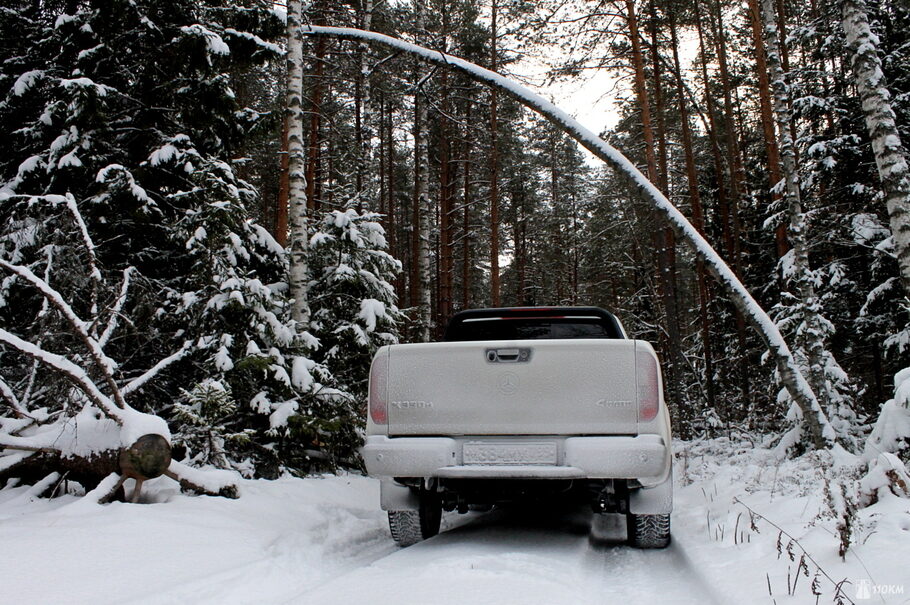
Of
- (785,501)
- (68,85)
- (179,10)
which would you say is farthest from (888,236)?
(68,85)

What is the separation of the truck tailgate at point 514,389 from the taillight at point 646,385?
4 centimetres

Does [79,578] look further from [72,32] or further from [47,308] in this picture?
[72,32]

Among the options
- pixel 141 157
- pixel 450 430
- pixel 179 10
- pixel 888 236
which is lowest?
pixel 450 430

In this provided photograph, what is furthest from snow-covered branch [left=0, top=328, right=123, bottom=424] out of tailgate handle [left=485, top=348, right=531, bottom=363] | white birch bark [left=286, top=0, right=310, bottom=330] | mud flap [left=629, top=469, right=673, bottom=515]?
mud flap [left=629, top=469, right=673, bottom=515]

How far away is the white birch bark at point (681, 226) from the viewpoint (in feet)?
20.3

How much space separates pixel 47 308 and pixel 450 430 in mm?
4350

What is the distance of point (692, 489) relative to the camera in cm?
700

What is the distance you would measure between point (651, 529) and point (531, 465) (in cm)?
117

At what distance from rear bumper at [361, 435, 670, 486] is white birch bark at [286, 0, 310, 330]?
4720 mm

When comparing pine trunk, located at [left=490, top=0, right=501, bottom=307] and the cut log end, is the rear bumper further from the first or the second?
pine trunk, located at [left=490, top=0, right=501, bottom=307]

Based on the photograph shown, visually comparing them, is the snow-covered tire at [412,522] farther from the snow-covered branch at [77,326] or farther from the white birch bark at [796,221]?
the white birch bark at [796,221]

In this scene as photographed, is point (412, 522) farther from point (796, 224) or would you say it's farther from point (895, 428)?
point (796, 224)

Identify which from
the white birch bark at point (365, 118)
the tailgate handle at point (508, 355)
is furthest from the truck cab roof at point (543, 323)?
the white birch bark at point (365, 118)

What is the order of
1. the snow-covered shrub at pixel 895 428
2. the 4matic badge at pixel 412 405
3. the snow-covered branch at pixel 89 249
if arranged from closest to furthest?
the 4matic badge at pixel 412 405 < the snow-covered shrub at pixel 895 428 < the snow-covered branch at pixel 89 249
